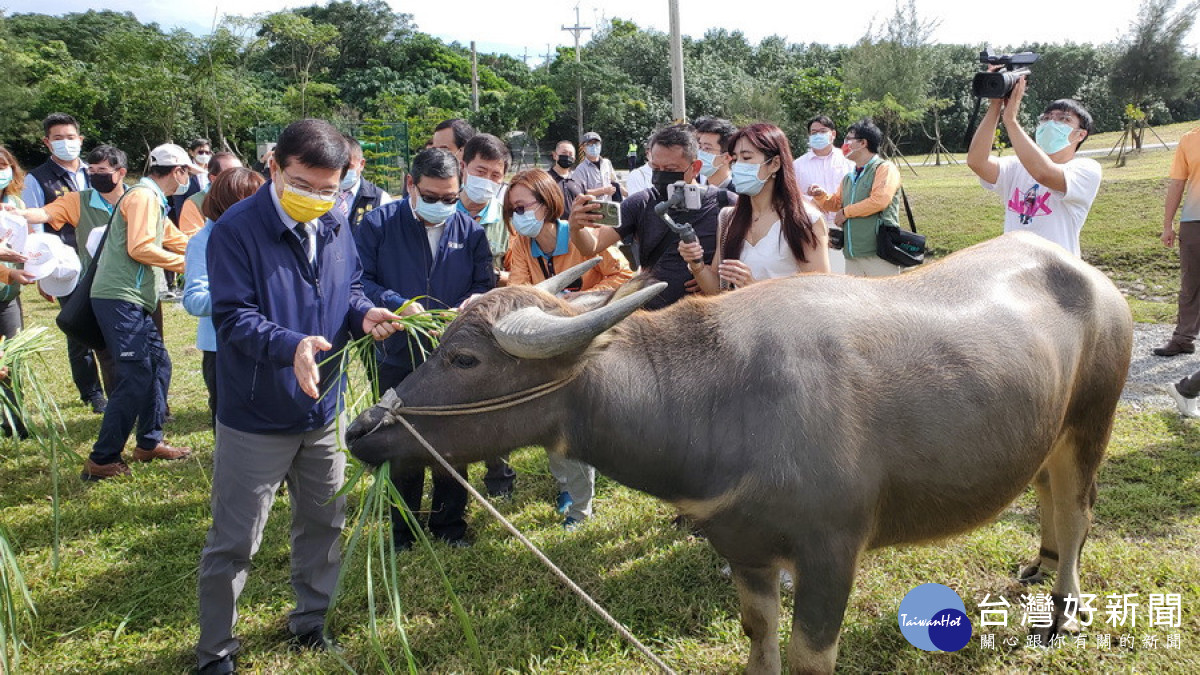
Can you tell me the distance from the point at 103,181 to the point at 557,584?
538 centimetres

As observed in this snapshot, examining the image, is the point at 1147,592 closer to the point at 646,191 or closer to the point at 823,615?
the point at 823,615

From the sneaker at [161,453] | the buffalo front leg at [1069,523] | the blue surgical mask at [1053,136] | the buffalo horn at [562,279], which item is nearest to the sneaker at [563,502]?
the buffalo horn at [562,279]

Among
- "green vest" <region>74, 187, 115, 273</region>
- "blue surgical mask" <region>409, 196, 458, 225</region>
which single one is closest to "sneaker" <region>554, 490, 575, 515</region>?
"blue surgical mask" <region>409, 196, 458, 225</region>

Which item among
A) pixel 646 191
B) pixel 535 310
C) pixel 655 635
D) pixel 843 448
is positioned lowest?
pixel 655 635

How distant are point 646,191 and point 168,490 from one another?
14.2ft

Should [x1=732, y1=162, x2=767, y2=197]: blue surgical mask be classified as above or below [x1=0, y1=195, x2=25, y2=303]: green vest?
above

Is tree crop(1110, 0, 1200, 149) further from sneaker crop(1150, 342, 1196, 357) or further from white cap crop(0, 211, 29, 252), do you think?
white cap crop(0, 211, 29, 252)

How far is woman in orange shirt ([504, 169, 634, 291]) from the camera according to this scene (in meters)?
4.89

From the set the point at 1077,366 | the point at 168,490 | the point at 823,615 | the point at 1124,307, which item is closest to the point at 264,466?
the point at 823,615

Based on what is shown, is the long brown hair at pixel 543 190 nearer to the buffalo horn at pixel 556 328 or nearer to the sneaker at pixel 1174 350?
the buffalo horn at pixel 556 328

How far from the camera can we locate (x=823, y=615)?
9.48 ft

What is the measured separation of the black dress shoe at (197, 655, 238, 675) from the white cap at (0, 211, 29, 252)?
155 inches

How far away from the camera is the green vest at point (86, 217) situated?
24.6 ft

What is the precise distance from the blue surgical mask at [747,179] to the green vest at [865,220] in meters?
3.37
